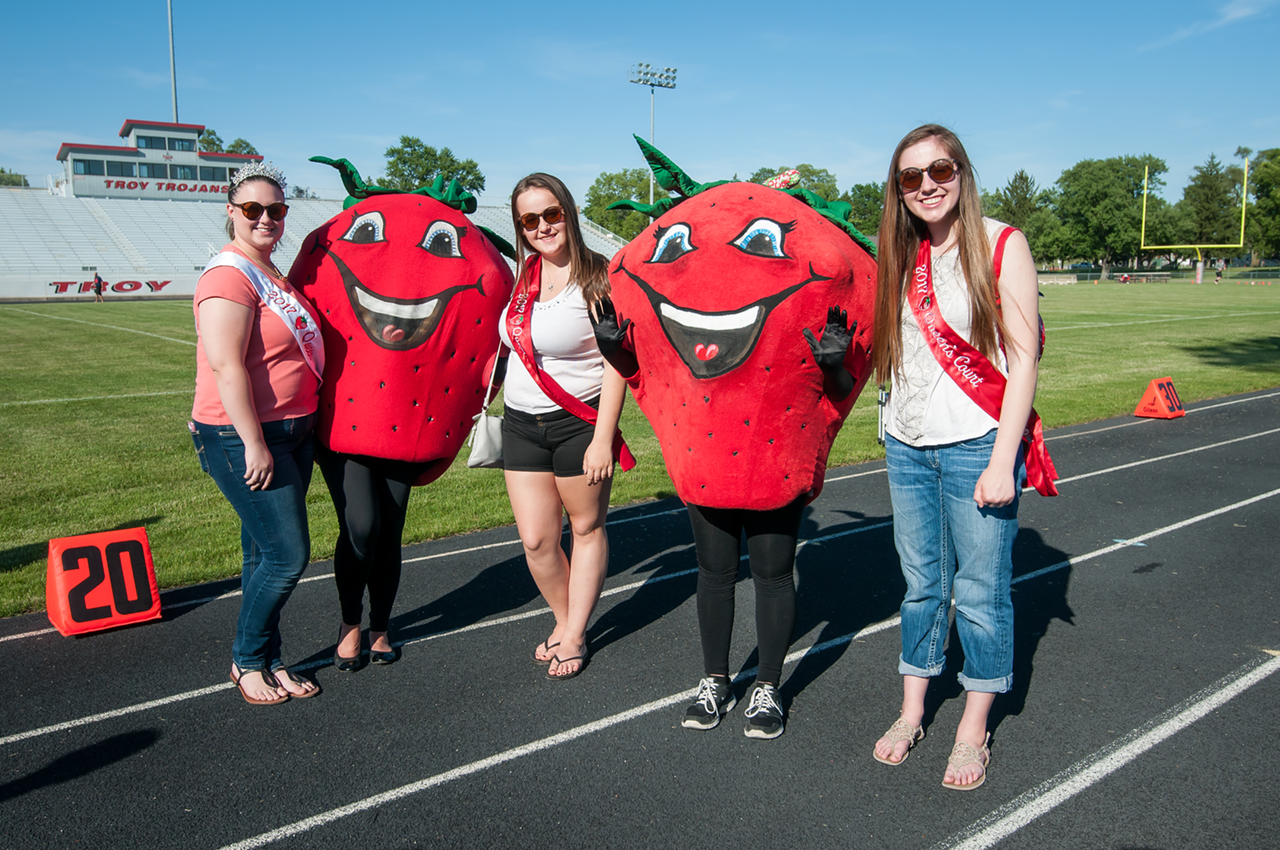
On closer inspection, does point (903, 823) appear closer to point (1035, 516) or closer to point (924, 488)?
point (924, 488)

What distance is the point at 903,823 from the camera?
2.87 metres

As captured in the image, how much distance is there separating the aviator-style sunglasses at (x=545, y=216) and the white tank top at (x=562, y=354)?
28 cm

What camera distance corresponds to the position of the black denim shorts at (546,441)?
3633 mm

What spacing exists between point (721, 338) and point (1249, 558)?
4.60 meters

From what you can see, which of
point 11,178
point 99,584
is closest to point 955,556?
point 99,584

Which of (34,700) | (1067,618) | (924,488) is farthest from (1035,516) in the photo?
(34,700)

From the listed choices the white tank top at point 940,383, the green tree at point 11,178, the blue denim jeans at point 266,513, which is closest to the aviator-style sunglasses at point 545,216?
the blue denim jeans at point 266,513

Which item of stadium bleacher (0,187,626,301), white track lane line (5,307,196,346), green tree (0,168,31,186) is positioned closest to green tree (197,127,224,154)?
green tree (0,168,31,186)

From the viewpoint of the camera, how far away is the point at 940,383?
2881 millimetres

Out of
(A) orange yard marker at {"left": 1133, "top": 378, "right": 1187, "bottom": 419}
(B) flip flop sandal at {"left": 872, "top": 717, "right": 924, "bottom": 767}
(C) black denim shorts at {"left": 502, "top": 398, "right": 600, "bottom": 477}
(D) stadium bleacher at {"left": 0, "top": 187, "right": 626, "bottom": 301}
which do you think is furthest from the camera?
(D) stadium bleacher at {"left": 0, "top": 187, "right": 626, "bottom": 301}

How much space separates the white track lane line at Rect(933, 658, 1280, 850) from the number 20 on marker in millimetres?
4140

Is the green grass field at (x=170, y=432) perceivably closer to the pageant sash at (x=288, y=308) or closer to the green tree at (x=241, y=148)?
the pageant sash at (x=288, y=308)

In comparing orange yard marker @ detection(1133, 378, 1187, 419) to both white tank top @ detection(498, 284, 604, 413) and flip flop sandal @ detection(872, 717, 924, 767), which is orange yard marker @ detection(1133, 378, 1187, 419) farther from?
white tank top @ detection(498, 284, 604, 413)

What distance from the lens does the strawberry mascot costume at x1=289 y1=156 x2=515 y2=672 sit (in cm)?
362
